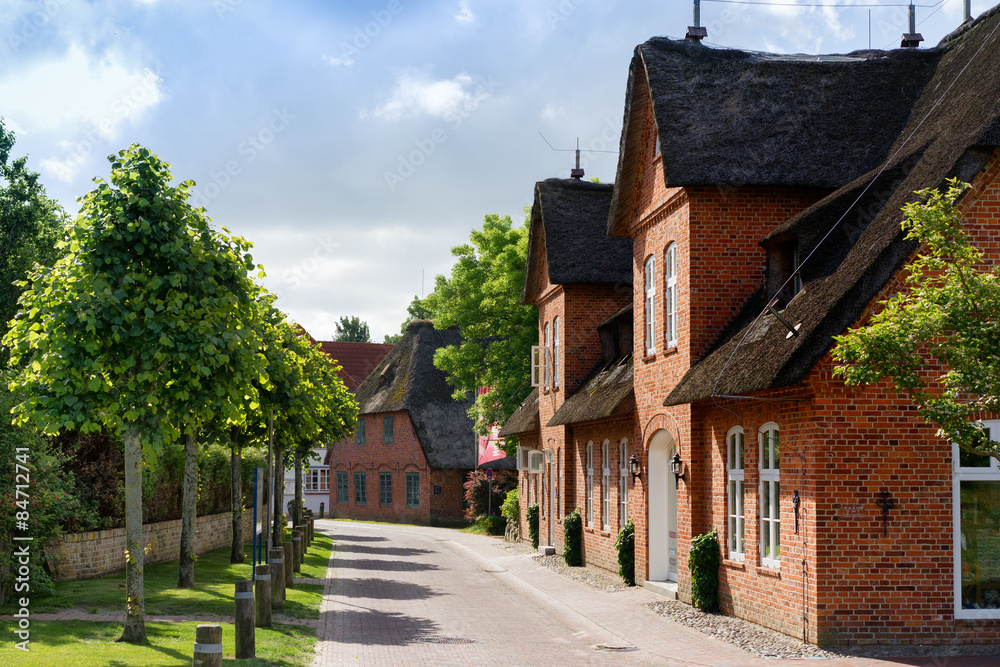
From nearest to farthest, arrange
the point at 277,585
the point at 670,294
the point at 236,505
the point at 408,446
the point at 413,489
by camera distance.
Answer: the point at 277,585, the point at 670,294, the point at 236,505, the point at 413,489, the point at 408,446

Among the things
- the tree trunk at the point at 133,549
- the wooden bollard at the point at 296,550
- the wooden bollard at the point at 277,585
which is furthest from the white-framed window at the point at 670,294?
the tree trunk at the point at 133,549

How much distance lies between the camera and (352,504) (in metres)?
57.9

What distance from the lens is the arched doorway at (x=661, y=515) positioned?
1955 centimetres

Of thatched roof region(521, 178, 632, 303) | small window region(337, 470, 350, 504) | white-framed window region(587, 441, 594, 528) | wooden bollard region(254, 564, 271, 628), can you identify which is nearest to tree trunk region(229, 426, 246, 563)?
white-framed window region(587, 441, 594, 528)

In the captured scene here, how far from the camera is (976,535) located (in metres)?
12.5

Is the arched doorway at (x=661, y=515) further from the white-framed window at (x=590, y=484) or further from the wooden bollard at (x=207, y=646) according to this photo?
the wooden bollard at (x=207, y=646)

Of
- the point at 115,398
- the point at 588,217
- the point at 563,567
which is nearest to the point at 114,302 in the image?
the point at 115,398

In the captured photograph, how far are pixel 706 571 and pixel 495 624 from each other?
3284mm

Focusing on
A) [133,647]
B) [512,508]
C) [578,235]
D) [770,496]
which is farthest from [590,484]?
[133,647]

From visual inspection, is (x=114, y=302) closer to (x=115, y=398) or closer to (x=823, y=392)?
(x=115, y=398)

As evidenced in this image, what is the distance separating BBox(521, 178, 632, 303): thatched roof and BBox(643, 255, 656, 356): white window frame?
7.24m

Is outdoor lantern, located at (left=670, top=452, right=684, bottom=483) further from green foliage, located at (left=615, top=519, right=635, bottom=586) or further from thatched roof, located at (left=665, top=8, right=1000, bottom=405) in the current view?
green foliage, located at (left=615, top=519, right=635, bottom=586)

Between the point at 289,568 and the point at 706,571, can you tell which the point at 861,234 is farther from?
the point at 289,568

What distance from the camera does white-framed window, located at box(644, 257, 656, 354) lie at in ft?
63.4
